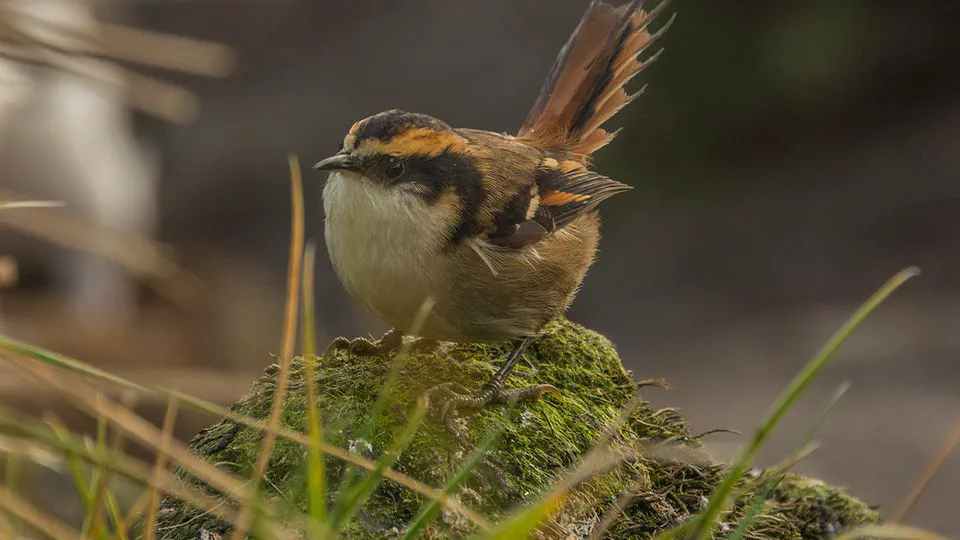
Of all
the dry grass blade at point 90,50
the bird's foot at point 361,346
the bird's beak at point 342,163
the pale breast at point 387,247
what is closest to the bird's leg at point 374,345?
the bird's foot at point 361,346

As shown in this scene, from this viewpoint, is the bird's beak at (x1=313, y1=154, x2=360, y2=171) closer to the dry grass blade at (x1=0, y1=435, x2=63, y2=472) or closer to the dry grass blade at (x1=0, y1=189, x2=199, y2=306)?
the dry grass blade at (x1=0, y1=189, x2=199, y2=306)

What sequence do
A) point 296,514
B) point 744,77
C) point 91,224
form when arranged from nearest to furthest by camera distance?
1. point 296,514
2. point 91,224
3. point 744,77

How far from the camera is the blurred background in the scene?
36.2 feet

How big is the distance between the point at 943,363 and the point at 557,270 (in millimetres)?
7646

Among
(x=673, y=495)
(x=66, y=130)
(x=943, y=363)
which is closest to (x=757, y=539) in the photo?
(x=673, y=495)

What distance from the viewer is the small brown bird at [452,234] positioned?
12.3 feet

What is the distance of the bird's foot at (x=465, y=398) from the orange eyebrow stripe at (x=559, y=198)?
3.89ft

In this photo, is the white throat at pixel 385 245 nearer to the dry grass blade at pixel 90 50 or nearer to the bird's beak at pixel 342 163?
the bird's beak at pixel 342 163

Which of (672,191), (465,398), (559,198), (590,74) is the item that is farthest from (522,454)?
(672,191)

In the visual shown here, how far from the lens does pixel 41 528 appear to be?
6.89ft

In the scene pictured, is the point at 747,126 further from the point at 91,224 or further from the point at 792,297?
the point at 91,224

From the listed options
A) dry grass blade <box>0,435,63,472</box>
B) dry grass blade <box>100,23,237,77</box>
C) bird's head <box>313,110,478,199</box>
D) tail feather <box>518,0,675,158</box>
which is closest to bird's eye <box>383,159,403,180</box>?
bird's head <box>313,110,478,199</box>

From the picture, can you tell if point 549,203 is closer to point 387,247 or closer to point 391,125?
point 391,125

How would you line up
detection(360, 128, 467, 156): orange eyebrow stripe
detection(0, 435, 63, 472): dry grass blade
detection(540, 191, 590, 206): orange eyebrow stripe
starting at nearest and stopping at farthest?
detection(0, 435, 63, 472): dry grass blade
detection(360, 128, 467, 156): orange eyebrow stripe
detection(540, 191, 590, 206): orange eyebrow stripe
